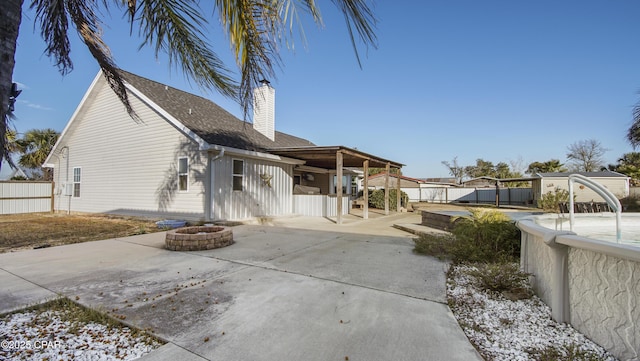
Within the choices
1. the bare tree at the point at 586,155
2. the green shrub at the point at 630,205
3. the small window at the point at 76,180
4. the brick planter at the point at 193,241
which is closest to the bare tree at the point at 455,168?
the bare tree at the point at 586,155

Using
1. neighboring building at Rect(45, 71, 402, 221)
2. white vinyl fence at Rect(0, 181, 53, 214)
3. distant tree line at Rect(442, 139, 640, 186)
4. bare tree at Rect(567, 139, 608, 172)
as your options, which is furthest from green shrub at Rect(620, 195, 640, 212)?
white vinyl fence at Rect(0, 181, 53, 214)

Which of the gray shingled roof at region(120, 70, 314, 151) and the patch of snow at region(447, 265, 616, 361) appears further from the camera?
the gray shingled roof at region(120, 70, 314, 151)

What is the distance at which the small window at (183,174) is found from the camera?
418 inches

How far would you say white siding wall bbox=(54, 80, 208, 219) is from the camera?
10.7 metres

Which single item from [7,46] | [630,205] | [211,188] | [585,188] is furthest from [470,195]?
[7,46]

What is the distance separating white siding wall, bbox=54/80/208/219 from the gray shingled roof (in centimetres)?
54

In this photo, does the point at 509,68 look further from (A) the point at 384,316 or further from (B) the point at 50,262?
(B) the point at 50,262

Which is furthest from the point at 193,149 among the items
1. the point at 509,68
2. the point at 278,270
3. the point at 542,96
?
the point at 542,96

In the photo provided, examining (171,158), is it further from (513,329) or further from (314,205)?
(513,329)

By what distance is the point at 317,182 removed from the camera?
18.3 metres

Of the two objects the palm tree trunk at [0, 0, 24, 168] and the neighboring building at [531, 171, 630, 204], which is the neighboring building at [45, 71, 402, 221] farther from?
the neighboring building at [531, 171, 630, 204]

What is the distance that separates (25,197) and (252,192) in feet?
43.0

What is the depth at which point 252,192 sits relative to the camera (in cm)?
1151

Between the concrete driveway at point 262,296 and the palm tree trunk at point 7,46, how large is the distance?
1971 millimetres
